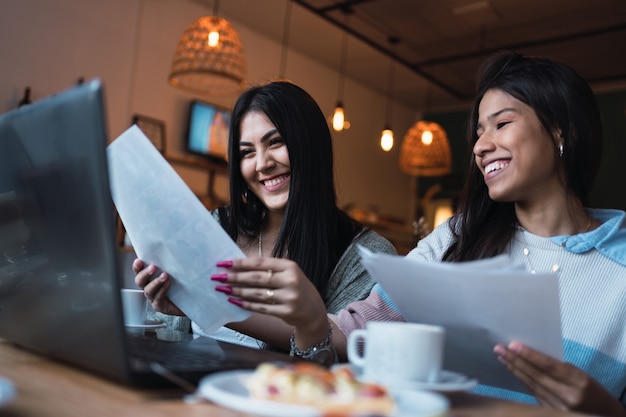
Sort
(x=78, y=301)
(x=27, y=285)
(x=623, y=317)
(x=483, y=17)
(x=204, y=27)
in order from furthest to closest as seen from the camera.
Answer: (x=483, y=17) < (x=204, y=27) < (x=623, y=317) < (x=27, y=285) < (x=78, y=301)

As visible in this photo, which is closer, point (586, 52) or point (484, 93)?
point (484, 93)

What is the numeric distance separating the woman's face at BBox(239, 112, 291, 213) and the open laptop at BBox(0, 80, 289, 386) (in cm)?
80

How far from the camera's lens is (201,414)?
514 millimetres

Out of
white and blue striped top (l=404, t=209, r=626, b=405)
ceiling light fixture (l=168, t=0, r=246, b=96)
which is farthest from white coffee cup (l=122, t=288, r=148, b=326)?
ceiling light fixture (l=168, t=0, r=246, b=96)

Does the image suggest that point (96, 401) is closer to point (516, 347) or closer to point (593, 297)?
point (516, 347)

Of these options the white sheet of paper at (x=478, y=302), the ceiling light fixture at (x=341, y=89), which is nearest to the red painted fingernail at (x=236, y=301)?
the white sheet of paper at (x=478, y=302)

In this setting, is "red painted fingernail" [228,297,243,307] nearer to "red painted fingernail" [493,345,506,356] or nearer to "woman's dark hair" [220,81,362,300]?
"red painted fingernail" [493,345,506,356]

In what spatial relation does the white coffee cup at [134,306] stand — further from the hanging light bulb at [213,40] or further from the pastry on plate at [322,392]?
the hanging light bulb at [213,40]

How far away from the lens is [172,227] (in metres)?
0.83

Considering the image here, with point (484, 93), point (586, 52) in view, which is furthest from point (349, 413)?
point (586, 52)

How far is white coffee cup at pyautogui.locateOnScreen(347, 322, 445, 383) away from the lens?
2.10ft

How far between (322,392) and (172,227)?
41 cm

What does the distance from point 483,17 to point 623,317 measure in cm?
407

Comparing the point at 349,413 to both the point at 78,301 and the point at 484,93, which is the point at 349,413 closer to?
the point at 78,301
